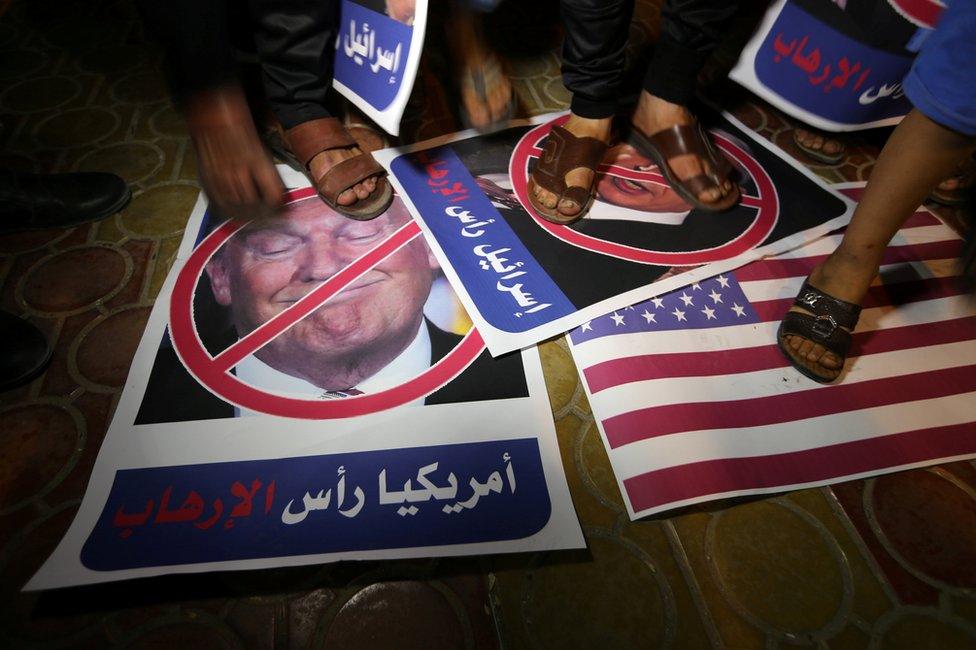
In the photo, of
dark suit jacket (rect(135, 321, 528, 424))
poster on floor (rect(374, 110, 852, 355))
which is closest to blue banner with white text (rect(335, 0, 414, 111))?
poster on floor (rect(374, 110, 852, 355))

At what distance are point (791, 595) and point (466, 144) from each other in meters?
0.76

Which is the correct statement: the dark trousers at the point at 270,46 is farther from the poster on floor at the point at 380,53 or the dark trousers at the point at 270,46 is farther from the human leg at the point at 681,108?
the human leg at the point at 681,108

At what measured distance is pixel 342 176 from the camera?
28.6 inches

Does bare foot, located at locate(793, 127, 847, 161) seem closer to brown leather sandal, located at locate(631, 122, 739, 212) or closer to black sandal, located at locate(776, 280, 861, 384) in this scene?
brown leather sandal, located at locate(631, 122, 739, 212)

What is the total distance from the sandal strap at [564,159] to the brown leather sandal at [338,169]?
240 millimetres

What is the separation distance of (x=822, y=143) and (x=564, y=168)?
1.64 feet

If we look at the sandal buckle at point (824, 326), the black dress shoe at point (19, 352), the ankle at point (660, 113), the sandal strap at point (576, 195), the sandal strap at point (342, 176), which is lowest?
the black dress shoe at point (19, 352)

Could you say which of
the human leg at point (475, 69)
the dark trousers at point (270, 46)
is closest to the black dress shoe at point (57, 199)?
the dark trousers at point (270, 46)

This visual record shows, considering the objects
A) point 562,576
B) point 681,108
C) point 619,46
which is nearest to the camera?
point 562,576

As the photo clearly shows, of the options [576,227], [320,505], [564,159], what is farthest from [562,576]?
[564,159]

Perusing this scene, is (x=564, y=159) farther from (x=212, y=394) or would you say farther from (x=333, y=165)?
(x=212, y=394)

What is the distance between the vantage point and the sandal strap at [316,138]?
74cm

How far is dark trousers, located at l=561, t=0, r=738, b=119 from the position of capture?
25.9 inches

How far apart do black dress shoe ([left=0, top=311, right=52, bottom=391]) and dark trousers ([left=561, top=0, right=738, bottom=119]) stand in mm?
770
